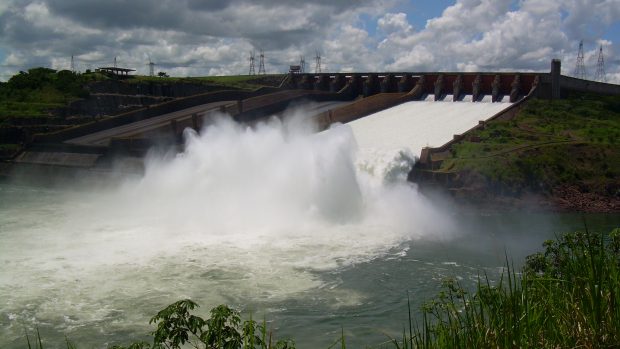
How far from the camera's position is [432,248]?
20.1 meters

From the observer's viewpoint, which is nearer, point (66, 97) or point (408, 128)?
point (408, 128)

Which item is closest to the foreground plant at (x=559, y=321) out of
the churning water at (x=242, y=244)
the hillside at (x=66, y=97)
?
the churning water at (x=242, y=244)

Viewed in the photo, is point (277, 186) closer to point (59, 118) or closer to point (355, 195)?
point (355, 195)

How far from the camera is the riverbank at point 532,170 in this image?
2825 cm

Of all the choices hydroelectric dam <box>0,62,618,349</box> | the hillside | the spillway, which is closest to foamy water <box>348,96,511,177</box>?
the spillway

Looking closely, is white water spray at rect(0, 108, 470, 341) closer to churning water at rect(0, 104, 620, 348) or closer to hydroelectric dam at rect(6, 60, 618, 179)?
churning water at rect(0, 104, 620, 348)

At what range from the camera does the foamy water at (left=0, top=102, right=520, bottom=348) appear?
1422 cm

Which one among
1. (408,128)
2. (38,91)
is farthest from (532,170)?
(38,91)

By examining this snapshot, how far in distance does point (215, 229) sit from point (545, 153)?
60.6ft

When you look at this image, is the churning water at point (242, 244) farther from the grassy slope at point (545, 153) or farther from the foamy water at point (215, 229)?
→ the grassy slope at point (545, 153)

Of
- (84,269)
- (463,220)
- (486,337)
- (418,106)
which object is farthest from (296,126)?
(486,337)

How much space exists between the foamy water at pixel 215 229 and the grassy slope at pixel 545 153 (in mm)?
3079

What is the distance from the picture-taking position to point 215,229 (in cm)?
2214

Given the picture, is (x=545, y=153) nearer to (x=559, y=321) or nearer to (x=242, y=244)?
(x=242, y=244)
